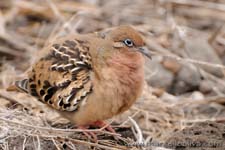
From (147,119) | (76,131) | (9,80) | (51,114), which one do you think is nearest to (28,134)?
(76,131)

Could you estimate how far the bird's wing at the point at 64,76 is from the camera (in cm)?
434

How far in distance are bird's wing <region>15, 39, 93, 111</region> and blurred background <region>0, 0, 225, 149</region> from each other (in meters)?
0.23

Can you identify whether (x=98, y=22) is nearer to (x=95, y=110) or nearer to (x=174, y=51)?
(x=174, y=51)

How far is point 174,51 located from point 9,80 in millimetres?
1596

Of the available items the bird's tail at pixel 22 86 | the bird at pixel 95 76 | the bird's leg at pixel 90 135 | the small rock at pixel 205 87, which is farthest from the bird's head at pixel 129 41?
the small rock at pixel 205 87

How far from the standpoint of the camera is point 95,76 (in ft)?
14.2

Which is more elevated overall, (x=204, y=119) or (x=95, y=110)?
(x=95, y=110)

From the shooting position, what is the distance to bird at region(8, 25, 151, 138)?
4.27 metres

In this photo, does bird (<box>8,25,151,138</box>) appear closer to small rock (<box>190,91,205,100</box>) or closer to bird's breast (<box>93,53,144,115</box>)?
bird's breast (<box>93,53,144,115</box>)

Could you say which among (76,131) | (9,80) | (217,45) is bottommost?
(217,45)

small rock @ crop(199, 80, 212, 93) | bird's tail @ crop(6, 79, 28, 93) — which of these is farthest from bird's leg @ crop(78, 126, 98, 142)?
small rock @ crop(199, 80, 212, 93)

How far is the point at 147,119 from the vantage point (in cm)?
533

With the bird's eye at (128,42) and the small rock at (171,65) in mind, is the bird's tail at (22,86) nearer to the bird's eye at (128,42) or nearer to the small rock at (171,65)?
the bird's eye at (128,42)

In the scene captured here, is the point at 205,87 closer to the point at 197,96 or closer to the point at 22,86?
the point at 197,96
